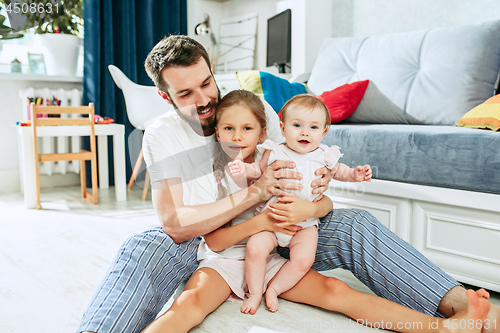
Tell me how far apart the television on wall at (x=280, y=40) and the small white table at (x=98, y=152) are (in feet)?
3.73

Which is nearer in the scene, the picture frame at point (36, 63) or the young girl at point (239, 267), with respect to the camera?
the young girl at point (239, 267)

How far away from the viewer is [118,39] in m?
2.88

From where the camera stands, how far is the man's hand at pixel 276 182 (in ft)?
3.19

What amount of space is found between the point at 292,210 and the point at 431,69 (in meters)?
1.14

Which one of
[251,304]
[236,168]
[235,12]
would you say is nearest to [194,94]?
[236,168]

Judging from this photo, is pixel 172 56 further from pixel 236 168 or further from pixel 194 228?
pixel 194 228

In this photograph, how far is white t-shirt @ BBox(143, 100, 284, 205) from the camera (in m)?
0.98

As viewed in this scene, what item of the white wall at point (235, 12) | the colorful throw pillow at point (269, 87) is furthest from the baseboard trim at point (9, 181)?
the colorful throw pillow at point (269, 87)

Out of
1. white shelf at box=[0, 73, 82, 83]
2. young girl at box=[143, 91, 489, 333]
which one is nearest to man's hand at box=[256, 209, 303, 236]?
young girl at box=[143, 91, 489, 333]

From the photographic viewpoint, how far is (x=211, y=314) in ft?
3.17

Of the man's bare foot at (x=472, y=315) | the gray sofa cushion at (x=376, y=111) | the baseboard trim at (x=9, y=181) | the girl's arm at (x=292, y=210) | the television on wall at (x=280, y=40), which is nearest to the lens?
the man's bare foot at (x=472, y=315)

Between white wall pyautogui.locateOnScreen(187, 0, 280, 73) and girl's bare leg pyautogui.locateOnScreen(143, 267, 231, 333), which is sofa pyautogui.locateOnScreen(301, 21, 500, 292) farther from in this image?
white wall pyautogui.locateOnScreen(187, 0, 280, 73)

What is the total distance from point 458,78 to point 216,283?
51.6 inches

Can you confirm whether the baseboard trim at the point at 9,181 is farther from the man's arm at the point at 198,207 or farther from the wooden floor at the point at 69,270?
the man's arm at the point at 198,207
